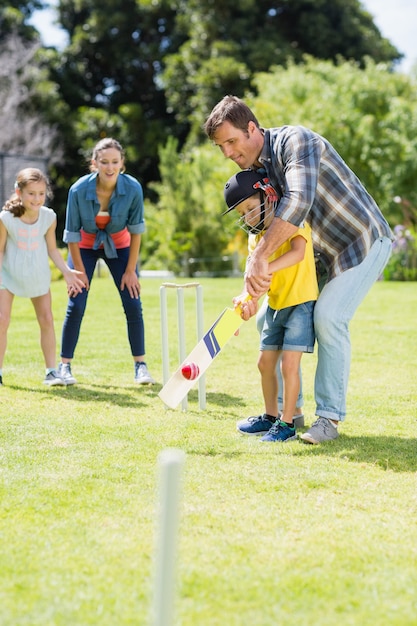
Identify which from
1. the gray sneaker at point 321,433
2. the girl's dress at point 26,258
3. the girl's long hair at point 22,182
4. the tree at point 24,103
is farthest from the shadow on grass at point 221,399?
the tree at point 24,103

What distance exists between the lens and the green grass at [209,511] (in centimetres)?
267

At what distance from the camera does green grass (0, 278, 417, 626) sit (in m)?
2.67

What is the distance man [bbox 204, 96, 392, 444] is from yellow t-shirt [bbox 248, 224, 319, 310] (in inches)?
3.6

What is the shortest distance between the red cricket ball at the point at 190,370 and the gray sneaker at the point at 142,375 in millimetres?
2204

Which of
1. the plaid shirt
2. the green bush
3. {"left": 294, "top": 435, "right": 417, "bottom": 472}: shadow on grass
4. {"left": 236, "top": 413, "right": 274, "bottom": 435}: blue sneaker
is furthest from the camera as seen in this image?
the green bush

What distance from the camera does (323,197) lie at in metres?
4.76

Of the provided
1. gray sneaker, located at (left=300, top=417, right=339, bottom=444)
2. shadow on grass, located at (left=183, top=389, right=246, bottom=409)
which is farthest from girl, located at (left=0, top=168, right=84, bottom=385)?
gray sneaker, located at (left=300, top=417, right=339, bottom=444)

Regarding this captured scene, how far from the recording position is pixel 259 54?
30.8 meters

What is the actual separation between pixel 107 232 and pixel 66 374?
1.19m

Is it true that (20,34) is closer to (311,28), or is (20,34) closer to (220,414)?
(311,28)

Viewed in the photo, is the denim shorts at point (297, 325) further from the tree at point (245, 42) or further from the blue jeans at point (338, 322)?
the tree at point (245, 42)

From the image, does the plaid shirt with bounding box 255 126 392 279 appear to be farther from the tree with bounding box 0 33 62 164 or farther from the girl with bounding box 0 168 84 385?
the tree with bounding box 0 33 62 164

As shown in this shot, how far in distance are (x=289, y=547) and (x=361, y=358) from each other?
5244 millimetres

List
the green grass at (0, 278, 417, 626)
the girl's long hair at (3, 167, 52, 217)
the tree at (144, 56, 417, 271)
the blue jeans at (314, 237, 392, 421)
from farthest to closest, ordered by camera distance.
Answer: the tree at (144, 56, 417, 271) < the girl's long hair at (3, 167, 52, 217) < the blue jeans at (314, 237, 392, 421) < the green grass at (0, 278, 417, 626)
